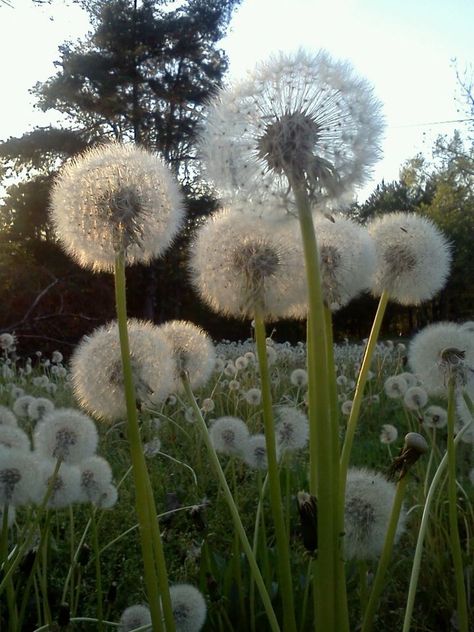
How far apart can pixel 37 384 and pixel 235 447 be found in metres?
3.90

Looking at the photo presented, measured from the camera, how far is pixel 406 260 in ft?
6.89

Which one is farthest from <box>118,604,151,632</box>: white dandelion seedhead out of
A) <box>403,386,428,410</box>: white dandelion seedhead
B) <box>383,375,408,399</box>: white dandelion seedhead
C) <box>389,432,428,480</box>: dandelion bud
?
<box>383,375,408,399</box>: white dandelion seedhead

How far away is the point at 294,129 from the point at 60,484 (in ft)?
3.47

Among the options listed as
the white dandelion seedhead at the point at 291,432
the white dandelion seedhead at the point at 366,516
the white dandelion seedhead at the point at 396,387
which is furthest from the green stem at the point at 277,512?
the white dandelion seedhead at the point at 396,387

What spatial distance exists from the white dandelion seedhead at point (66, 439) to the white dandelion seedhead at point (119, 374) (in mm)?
96

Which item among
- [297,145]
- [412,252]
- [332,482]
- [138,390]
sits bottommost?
[332,482]

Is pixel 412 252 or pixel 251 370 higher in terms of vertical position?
pixel 412 252

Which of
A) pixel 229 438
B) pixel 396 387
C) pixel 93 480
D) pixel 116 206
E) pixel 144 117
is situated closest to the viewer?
pixel 116 206

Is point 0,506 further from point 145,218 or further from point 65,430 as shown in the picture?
point 145,218

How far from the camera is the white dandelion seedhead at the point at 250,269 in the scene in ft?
5.91

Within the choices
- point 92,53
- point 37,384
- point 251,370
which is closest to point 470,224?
point 92,53

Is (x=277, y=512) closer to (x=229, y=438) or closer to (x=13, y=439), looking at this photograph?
(x=13, y=439)

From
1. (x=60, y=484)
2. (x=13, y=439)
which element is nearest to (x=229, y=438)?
(x=60, y=484)

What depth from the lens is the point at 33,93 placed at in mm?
22016
